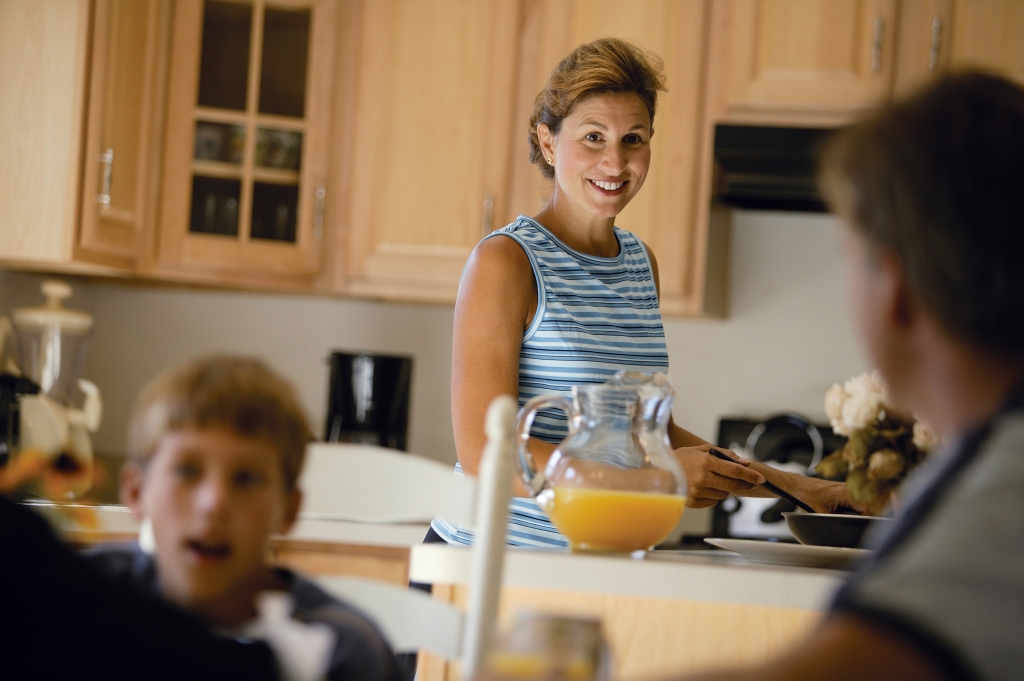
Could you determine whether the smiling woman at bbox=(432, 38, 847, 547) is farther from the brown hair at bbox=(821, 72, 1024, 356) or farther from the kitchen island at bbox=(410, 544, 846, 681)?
the brown hair at bbox=(821, 72, 1024, 356)

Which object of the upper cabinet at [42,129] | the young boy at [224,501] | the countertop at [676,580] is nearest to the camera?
the young boy at [224,501]

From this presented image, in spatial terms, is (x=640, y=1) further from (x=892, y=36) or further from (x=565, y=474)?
(x=565, y=474)

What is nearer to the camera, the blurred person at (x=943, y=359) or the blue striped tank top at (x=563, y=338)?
the blurred person at (x=943, y=359)

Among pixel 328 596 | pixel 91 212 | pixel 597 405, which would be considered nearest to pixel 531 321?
pixel 597 405

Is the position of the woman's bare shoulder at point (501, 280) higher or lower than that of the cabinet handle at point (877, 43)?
lower

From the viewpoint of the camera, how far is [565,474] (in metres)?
1.01

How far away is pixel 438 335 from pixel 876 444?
6.38 ft

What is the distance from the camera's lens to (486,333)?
1391 mm

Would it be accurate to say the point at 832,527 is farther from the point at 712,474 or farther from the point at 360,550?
the point at 360,550

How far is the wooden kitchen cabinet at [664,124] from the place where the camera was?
2646 millimetres

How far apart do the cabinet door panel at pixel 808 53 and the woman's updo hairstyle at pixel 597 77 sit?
1101 millimetres

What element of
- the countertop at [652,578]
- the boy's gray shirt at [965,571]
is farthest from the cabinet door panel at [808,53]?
the boy's gray shirt at [965,571]

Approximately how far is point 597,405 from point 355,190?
1864mm

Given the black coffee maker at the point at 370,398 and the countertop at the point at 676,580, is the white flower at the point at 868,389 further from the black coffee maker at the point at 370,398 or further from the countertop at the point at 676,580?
the black coffee maker at the point at 370,398
